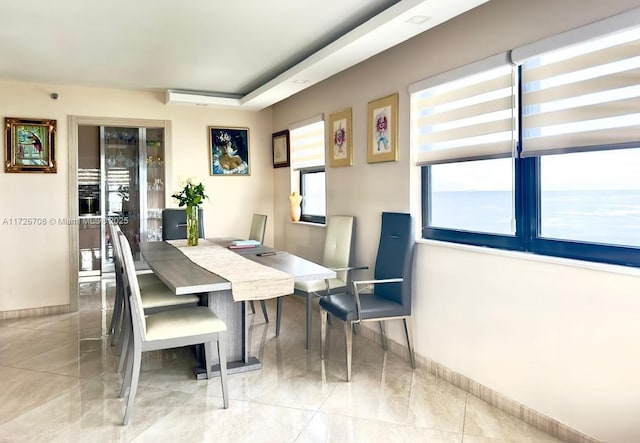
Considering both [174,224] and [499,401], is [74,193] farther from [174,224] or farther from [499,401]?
[499,401]

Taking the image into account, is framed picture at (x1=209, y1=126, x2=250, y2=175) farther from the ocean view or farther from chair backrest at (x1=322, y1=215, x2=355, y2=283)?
the ocean view

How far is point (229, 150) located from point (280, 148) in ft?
2.16

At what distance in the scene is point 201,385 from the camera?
302 centimetres

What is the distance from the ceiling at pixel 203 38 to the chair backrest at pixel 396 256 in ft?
4.22

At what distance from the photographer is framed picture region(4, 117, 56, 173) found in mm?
4801

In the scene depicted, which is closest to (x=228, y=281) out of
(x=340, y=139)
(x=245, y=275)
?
(x=245, y=275)

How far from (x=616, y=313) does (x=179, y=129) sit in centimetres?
488

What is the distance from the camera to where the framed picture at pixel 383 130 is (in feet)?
11.7

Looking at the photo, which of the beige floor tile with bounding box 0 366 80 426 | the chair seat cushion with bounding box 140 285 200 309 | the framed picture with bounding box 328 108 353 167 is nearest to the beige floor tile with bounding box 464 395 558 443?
the chair seat cushion with bounding box 140 285 200 309

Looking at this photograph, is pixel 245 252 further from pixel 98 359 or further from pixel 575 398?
pixel 575 398

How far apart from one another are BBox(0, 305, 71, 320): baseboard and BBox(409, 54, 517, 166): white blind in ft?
13.8

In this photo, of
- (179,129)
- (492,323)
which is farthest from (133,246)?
(492,323)

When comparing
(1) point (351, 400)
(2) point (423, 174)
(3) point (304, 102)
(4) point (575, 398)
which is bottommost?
(1) point (351, 400)

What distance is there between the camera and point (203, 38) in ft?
11.7
